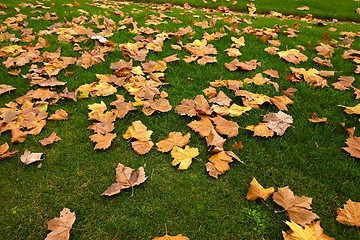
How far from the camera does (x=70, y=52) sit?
4.21m

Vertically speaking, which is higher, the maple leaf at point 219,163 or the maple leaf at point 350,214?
the maple leaf at point 350,214

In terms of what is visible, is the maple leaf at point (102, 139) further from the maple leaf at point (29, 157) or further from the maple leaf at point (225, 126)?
the maple leaf at point (225, 126)

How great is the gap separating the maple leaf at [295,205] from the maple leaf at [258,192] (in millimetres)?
53

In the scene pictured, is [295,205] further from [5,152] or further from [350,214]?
[5,152]

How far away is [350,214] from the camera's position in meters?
1.94

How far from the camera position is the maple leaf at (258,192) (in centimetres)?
211

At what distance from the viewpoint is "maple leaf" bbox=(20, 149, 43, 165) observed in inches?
95.1

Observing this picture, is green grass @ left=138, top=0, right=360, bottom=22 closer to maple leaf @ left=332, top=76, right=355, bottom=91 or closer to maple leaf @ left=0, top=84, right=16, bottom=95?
maple leaf @ left=332, top=76, right=355, bottom=91

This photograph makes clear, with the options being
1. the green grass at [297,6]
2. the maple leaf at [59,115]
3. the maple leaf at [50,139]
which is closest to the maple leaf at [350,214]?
the maple leaf at [50,139]

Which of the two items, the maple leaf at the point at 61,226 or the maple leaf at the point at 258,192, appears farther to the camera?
the maple leaf at the point at 258,192

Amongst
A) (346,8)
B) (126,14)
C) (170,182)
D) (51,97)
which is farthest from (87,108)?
(346,8)

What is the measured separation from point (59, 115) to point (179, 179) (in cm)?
148

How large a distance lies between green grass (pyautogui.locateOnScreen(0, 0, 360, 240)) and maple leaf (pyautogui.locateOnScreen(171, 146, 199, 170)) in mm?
51

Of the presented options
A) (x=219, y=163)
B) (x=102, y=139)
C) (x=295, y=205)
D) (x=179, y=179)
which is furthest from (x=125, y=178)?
(x=295, y=205)
